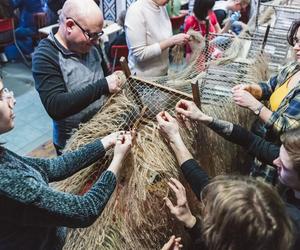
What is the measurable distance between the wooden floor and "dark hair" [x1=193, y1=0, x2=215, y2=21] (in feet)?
5.55

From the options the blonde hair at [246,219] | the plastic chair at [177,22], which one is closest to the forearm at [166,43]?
the blonde hair at [246,219]

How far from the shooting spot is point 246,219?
2.92ft

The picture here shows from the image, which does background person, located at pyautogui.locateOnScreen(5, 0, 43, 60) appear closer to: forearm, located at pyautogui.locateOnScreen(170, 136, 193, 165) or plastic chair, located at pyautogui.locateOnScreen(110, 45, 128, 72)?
plastic chair, located at pyautogui.locateOnScreen(110, 45, 128, 72)

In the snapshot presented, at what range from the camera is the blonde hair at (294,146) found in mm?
1108

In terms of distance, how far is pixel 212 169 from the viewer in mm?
1601

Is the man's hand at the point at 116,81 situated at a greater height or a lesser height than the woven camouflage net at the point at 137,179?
greater

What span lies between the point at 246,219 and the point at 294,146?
13.8 inches

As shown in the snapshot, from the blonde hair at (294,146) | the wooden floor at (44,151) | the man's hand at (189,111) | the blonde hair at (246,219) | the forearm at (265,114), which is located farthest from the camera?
the wooden floor at (44,151)

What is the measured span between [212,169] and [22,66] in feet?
12.3

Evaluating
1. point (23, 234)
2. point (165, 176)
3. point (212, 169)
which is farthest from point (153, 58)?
point (23, 234)

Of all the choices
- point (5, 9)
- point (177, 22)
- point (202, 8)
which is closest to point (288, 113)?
point (202, 8)

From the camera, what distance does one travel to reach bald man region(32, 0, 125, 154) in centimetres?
152

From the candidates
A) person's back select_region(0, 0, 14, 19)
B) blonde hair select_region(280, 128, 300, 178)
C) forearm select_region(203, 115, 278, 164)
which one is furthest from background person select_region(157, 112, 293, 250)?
person's back select_region(0, 0, 14, 19)

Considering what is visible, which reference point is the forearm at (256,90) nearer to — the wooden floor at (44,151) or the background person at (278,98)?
the background person at (278,98)
